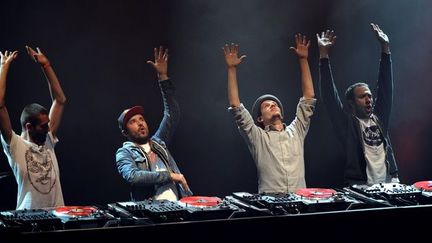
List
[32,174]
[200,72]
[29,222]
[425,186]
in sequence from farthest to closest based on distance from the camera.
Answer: [200,72] → [32,174] → [425,186] → [29,222]

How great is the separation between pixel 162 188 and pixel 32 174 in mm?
820

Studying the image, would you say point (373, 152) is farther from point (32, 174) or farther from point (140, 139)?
point (32, 174)

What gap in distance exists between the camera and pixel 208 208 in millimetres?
4469

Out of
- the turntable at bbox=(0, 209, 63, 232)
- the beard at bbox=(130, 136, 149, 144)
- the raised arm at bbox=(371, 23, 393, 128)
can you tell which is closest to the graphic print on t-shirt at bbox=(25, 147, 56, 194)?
the beard at bbox=(130, 136, 149, 144)

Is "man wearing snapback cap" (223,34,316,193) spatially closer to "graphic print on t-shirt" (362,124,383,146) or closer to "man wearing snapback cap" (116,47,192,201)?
"graphic print on t-shirt" (362,124,383,146)

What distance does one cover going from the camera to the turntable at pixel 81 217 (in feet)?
13.9

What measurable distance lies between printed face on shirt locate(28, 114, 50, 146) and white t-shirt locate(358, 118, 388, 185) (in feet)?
6.92

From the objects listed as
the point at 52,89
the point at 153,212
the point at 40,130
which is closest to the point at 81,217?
the point at 153,212

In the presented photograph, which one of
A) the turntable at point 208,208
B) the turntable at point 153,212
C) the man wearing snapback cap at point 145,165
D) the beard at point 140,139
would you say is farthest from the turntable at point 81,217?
the beard at point 140,139

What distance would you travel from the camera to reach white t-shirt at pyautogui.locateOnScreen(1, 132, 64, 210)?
511 centimetres

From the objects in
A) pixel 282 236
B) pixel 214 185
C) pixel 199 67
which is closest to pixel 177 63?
pixel 199 67

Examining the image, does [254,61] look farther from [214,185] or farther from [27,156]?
[27,156]

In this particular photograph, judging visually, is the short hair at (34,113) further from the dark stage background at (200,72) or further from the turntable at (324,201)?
the turntable at (324,201)

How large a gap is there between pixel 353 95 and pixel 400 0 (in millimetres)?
1597
